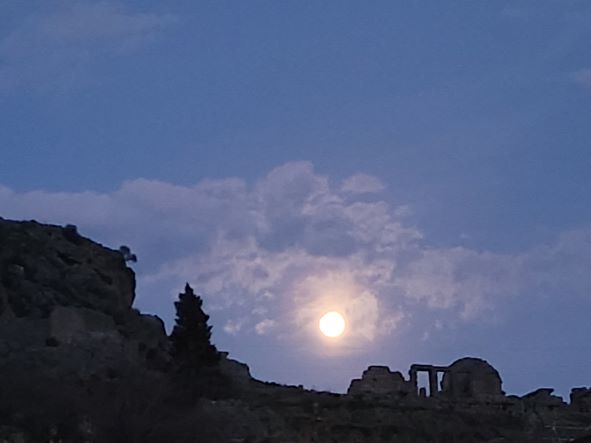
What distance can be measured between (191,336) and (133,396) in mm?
11172

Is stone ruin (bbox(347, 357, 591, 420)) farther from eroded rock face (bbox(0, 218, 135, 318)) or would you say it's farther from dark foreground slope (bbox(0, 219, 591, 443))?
eroded rock face (bbox(0, 218, 135, 318))

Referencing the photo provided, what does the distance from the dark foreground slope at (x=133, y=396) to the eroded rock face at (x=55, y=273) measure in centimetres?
8

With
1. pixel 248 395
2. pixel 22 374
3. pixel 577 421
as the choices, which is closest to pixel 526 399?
pixel 577 421

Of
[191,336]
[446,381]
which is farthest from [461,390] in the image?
[191,336]

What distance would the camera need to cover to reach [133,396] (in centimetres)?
4234

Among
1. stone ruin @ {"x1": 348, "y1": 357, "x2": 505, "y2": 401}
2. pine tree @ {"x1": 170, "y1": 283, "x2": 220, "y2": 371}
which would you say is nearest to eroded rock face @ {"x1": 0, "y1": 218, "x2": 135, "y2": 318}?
pine tree @ {"x1": 170, "y1": 283, "x2": 220, "y2": 371}

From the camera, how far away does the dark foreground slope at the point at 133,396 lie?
133ft

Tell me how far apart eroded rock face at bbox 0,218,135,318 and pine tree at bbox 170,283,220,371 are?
263 inches

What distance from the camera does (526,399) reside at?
192ft

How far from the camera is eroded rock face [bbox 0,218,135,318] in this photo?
59.8 metres

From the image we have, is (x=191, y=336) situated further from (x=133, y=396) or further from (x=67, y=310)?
(x=133, y=396)

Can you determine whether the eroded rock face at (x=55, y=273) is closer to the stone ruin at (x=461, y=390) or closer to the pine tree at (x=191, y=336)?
the pine tree at (x=191, y=336)

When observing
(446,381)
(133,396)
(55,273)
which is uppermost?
(55,273)

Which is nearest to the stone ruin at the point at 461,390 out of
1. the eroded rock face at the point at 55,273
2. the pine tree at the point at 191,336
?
the pine tree at the point at 191,336
